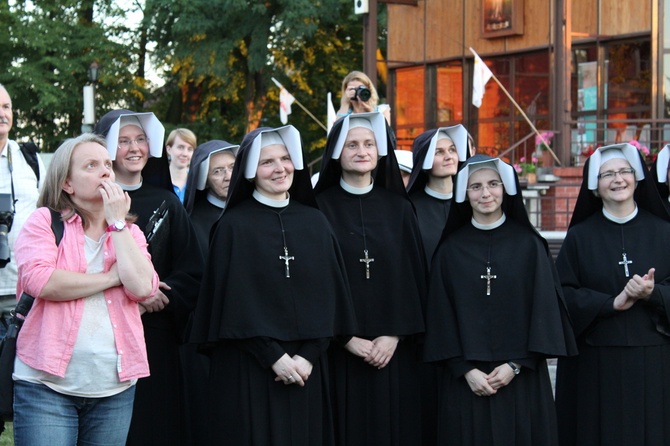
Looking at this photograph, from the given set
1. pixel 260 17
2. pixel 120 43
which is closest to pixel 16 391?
pixel 260 17

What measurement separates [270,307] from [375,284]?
0.87 m

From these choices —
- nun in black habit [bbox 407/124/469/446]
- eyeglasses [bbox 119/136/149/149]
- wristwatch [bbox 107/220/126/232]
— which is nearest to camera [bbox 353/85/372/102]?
nun in black habit [bbox 407/124/469/446]

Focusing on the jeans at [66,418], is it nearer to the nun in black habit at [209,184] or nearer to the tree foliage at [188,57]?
the nun in black habit at [209,184]

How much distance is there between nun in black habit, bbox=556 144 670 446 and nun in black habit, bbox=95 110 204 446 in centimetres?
234

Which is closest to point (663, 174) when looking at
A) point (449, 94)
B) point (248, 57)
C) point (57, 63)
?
point (449, 94)

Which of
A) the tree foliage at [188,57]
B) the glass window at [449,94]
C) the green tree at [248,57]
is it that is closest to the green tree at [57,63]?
the tree foliage at [188,57]

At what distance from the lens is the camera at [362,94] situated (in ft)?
26.7

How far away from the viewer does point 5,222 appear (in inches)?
227

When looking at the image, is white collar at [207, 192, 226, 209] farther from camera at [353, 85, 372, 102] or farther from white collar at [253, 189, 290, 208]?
camera at [353, 85, 372, 102]

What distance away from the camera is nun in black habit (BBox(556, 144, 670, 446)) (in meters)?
6.27

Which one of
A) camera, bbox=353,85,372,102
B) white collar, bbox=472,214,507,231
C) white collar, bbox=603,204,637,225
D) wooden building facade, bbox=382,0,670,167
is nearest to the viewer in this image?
white collar, bbox=472,214,507,231

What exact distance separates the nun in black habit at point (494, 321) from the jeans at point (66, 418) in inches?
78.6

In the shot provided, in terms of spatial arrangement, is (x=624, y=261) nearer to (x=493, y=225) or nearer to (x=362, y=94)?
(x=493, y=225)

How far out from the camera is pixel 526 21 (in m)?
23.8
